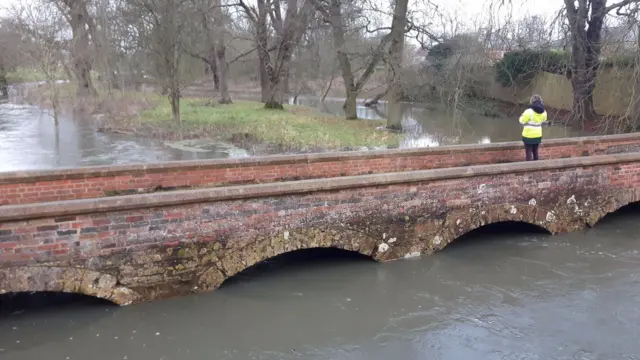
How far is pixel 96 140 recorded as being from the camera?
53.8 feet

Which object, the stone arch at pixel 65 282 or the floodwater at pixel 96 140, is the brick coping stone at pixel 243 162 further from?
the floodwater at pixel 96 140

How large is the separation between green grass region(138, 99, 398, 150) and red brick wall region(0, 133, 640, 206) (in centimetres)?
553

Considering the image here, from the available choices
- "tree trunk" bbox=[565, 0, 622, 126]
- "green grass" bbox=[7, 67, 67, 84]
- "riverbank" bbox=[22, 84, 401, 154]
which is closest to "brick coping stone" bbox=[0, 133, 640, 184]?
"tree trunk" bbox=[565, 0, 622, 126]

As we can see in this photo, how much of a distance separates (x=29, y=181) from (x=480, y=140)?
52.8 ft

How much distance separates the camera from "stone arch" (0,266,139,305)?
15.7 ft

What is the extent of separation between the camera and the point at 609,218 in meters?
9.02

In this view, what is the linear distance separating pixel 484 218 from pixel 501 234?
126 centimetres

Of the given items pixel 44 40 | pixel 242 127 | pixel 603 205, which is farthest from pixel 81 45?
pixel 603 205

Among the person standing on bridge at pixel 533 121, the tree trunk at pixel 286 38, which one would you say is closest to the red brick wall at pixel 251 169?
the person standing on bridge at pixel 533 121

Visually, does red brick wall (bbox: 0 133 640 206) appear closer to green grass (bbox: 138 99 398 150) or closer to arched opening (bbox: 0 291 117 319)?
arched opening (bbox: 0 291 117 319)

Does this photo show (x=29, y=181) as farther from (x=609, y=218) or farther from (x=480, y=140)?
(x=480, y=140)

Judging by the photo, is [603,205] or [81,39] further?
[81,39]

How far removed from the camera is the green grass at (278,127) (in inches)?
604

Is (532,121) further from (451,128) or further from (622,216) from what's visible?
(451,128)
